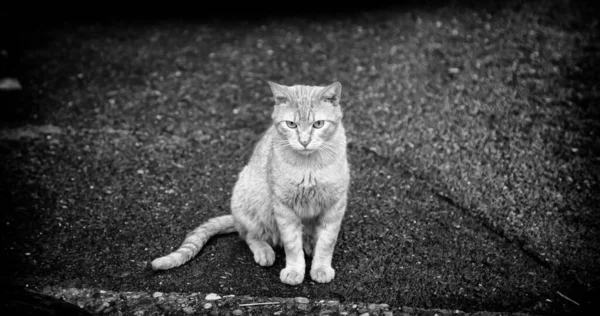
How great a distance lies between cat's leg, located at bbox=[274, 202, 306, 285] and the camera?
353 cm

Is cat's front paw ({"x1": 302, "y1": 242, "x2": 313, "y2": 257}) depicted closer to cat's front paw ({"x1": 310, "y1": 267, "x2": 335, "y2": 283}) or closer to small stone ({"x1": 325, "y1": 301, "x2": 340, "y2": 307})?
cat's front paw ({"x1": 310, "y1": 267, "x2": 335, "y2": 283})

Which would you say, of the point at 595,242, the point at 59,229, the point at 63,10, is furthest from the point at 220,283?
the point at 63,10

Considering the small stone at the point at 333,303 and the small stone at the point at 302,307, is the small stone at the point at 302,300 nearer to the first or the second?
the small stone at the point at 302,307

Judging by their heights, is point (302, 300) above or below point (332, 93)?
below

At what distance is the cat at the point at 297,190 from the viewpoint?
341cm

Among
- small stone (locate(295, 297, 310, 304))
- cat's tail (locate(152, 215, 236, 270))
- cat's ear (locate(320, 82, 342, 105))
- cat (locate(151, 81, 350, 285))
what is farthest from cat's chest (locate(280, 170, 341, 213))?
cat's tail (locate(152, 215, 236, 270))

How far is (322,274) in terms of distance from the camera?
3.55 m

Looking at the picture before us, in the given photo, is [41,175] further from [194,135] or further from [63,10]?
[63,10]

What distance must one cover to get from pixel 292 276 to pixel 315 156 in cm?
80

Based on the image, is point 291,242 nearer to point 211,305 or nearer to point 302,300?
point 302,300

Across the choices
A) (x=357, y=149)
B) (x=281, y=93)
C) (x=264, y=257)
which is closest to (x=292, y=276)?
(x=264, y=257)

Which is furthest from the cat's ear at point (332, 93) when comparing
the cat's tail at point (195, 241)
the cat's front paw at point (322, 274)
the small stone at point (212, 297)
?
the small stone at point (212, 297)

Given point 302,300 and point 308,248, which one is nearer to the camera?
point 302,300

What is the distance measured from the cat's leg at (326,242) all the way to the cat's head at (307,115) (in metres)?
0.44
